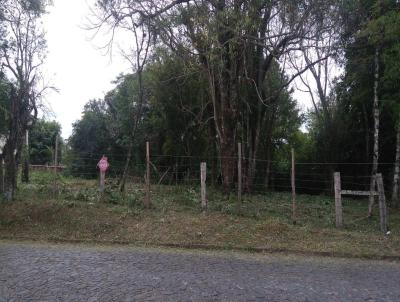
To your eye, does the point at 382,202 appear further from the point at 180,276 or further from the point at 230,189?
the point at 230,189

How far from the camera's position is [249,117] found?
922 inches

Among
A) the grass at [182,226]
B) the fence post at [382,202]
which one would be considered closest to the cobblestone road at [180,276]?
the grass at [182,226]

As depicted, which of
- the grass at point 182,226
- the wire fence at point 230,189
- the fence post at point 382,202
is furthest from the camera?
the wire fence at point 230,189

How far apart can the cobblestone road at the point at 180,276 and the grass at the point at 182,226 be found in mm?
891

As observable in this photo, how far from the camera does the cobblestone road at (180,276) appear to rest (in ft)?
19.6

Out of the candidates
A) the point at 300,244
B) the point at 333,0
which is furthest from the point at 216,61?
the point at 300,244

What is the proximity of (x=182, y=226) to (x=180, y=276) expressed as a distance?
3806mm

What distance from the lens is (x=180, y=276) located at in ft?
23.0

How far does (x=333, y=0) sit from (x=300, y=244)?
9.49 meters

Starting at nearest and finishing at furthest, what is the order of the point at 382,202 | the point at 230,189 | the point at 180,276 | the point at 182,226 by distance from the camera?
the point at 180,276 → the point at 382,202 → the point at 182,226 → the point at 230,189

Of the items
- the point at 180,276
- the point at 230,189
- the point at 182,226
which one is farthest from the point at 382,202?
the point at 230,189

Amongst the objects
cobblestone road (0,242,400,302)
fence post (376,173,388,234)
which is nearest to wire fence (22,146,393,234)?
fence post (376,173,388,234)

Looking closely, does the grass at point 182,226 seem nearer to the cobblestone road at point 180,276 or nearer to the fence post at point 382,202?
the fence post at point 382,202

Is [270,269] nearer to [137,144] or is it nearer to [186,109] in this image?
[186,109]
